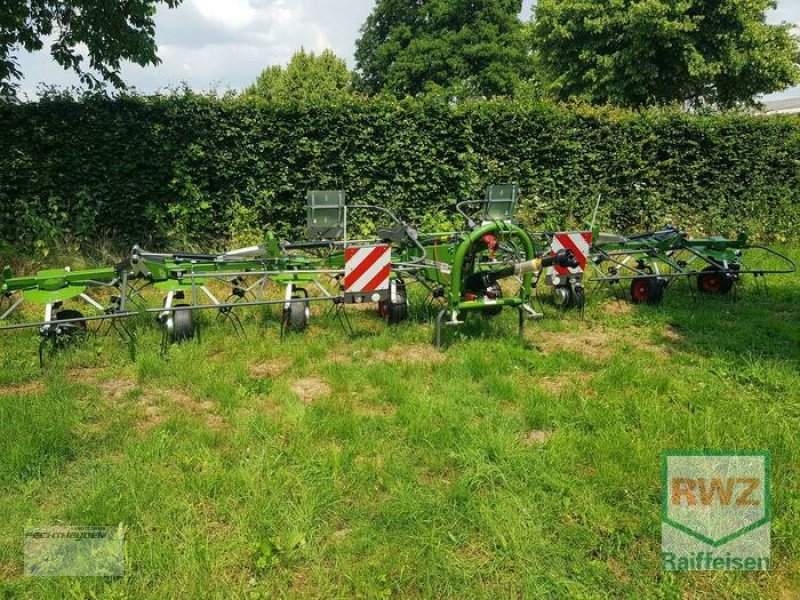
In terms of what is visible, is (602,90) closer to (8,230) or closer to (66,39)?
(66,39)

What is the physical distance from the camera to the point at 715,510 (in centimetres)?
274

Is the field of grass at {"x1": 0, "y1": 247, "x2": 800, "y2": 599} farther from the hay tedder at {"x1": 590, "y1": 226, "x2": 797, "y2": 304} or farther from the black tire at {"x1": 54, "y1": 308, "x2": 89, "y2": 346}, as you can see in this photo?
the hay tedder at {"x1": 590, "y1": 226, "x2": 797, "y2": 304}

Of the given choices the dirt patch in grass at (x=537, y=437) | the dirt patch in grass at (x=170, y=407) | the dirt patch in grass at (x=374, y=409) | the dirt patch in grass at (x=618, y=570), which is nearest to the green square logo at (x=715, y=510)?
the dirt patch in grass at (x=618, y=570)

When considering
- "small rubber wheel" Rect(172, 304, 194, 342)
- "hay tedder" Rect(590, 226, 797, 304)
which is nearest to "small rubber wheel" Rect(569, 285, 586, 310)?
"hay tedder" Rect(590, 226, 797, 304)

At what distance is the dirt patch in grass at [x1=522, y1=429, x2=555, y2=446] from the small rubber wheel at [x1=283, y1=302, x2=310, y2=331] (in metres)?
2.58

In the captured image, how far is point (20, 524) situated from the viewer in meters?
2.65

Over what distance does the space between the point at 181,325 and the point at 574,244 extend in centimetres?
392

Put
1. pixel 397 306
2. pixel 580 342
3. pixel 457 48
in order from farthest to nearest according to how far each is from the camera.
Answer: pixel 457 48 → pixel 397 306 → pixel 580 342

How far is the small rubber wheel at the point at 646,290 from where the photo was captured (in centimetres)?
639

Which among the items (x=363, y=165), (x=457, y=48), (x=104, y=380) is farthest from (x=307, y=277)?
(x=457, y=48)

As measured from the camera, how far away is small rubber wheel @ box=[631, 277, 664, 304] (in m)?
6.39

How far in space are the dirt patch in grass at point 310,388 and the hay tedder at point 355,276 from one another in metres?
0.83

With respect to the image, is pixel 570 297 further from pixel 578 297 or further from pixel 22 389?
pixel 22 389

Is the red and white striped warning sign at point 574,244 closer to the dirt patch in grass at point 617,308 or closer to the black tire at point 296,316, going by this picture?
the dirt patch in grass at point 617,308
